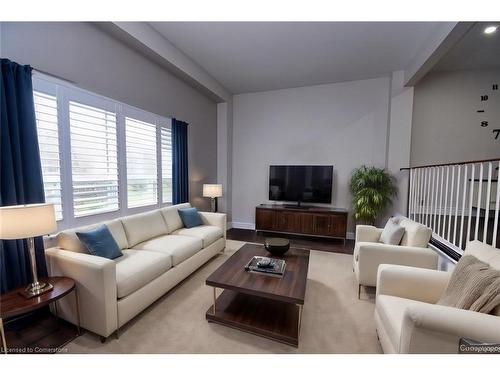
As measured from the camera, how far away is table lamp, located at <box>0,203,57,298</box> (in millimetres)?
1417

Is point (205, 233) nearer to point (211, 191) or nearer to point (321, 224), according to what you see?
point (211, 191)

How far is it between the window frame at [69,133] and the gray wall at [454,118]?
5138 mm

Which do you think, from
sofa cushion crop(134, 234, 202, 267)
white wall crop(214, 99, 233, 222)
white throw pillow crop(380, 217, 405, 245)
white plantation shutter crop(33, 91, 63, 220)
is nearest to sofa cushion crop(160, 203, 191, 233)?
sofa cushion crop(134, 234, 202, 267)

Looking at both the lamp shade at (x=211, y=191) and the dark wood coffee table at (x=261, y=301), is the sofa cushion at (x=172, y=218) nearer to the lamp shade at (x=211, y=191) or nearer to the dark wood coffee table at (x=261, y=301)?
the lamp shade at (x=211, y=191)

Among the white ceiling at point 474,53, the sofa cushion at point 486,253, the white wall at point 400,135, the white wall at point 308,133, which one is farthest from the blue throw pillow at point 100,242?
the white ceiling at point 474,53

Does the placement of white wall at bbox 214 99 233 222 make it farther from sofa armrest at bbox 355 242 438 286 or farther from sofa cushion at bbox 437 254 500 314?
sofa cushion at bbox 437 254 500 314

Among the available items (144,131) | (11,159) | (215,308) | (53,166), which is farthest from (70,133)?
(215,308)

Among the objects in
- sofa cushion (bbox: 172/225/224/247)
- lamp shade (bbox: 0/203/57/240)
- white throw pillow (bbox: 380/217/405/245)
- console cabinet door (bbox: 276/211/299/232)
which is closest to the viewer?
lamp shade (bbox: 0/203/57/240)

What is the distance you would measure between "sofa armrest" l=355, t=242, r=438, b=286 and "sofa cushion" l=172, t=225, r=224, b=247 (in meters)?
1.94

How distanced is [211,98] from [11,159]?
3607 millimetres

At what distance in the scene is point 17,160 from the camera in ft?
5.90

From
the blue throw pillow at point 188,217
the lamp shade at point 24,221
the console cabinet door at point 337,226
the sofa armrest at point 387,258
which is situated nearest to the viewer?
the lamp shade at point 24,221

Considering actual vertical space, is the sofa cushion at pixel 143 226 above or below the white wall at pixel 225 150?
below

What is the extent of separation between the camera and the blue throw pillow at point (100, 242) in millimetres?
2004
